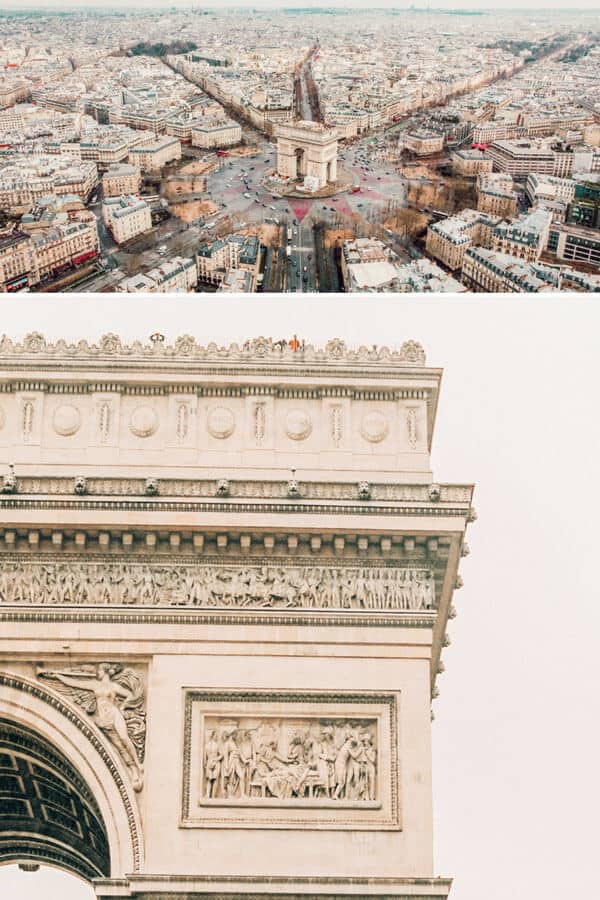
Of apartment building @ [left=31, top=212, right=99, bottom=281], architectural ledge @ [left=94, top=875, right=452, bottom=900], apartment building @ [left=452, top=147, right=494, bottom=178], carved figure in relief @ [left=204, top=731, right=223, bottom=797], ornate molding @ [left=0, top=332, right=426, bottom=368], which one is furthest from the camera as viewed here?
apartment building @ [left=452, top=147, right=494, bottom=178]

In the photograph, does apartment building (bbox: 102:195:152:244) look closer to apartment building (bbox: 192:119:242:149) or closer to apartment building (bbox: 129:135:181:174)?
apartment building (bbox: 129:135:181:174)

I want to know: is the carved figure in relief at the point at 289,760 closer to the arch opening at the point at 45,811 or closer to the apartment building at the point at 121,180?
the arch opening at the point at 45,811

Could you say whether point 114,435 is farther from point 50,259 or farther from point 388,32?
point 388,32

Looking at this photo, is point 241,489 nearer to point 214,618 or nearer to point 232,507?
point 232,507

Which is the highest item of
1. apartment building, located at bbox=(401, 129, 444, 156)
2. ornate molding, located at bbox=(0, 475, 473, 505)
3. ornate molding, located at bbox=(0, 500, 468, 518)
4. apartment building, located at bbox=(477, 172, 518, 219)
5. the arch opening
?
apartment building, located at bbox=(401, 129, 444, 156)

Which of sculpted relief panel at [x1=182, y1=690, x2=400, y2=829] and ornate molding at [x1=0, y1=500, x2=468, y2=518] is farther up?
ornate molding at [x1=0, y1=500, x2=468, y2=518]

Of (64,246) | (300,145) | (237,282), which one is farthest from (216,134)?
(64,246)

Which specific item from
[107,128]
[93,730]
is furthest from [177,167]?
[93,730]

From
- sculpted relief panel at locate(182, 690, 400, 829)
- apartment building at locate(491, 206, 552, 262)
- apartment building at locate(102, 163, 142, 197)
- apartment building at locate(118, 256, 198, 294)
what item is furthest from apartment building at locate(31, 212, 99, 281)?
sculpted relief panel at locate(182, 690, 400, 829)
